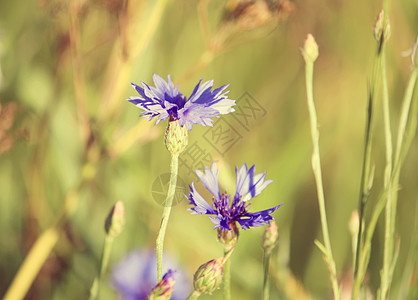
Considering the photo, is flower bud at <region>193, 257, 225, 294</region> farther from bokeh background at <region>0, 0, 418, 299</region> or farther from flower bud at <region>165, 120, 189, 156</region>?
bokeh background at <region>0, 0, 418, 299</region>

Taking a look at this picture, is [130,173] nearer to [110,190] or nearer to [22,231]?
[110,190]

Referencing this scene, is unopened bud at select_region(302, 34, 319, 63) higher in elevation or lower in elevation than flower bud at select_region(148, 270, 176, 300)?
higher

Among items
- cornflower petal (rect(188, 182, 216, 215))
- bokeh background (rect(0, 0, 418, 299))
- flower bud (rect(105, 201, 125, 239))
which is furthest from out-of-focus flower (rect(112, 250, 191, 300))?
cornflower petal (rect(188, 182, 216, 215))

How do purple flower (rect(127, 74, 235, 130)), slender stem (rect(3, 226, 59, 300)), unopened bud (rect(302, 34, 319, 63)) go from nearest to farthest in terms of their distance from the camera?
1. purple flower (rect(127, 74, 235, 130))
2. unopened bud (rect(302, 34, 319, 63))
3. slender stem (rect(3, 226, 59, 300))

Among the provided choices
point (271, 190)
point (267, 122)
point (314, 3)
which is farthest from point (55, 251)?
point (314, 3)

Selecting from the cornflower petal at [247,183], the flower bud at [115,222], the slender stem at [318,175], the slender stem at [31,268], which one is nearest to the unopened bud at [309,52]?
the slender stem at [318,175]

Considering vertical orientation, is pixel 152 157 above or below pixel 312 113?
above

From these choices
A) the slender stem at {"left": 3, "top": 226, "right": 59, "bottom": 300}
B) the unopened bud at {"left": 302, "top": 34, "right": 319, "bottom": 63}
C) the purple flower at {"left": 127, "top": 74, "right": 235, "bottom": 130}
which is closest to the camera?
the purple flower at {"left": 127, "top": 74, "right": 235, "bottom": 130}

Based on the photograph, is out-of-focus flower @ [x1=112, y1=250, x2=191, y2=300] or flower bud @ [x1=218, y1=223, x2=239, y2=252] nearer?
flower bud @ [x1=218, y1=223, x2=239, y2=252]
